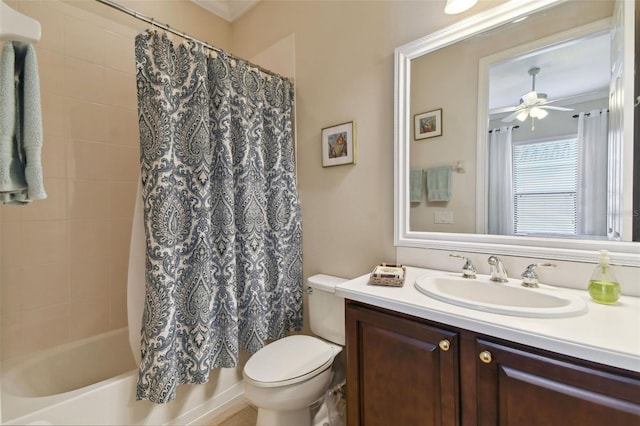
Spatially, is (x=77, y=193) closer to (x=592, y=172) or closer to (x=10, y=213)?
(x=10, y=213)

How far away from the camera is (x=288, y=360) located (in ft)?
4.55

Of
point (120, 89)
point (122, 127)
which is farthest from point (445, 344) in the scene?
point (120, 89)

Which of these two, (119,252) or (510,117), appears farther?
(119,252)

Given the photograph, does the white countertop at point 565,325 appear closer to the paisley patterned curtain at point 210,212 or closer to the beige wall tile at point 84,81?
the paisley patterned curtain at point 210,212

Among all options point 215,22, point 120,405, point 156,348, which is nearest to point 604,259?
point 156,348

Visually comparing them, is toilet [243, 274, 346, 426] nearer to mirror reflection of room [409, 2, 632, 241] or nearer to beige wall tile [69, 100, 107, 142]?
mirror reflection of room [409, 2, 632, 241]

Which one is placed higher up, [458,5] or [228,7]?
[228,7]

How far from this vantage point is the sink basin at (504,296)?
0.82 meters

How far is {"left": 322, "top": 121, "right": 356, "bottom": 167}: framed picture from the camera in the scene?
1.66 meters

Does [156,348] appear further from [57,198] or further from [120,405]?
[57,198]

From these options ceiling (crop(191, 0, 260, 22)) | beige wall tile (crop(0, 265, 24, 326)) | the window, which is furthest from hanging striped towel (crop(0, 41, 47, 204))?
ceiling (crop(191, 0, 260, 22))

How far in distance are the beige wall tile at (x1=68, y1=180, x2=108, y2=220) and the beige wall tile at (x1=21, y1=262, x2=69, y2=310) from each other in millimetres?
306

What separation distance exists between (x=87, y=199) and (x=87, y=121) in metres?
0.48

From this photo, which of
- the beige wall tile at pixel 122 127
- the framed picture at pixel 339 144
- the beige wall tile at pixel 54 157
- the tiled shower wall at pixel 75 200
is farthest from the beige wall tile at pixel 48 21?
the framed picture at pixel 339 144
